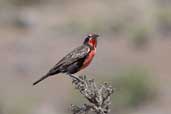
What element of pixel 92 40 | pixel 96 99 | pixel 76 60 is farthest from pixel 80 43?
pixel 96 99

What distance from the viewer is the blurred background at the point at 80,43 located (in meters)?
23.8

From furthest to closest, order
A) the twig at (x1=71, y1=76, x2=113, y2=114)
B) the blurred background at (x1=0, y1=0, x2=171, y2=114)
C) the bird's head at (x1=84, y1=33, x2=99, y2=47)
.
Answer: the blurred background at (x1=0, y1=0, x2=171, y2=114) < the bird's head at (x1=84, y1=33, x2=99, y2=47) < the twig at (x1=71, y1=76, x2=113, y2=114)

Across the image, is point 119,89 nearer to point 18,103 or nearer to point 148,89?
point 148,89

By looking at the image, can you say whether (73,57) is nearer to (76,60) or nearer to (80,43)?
(76,60)

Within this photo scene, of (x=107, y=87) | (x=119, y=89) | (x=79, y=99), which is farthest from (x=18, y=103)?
(x=107, y=87)

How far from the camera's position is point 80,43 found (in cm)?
2786

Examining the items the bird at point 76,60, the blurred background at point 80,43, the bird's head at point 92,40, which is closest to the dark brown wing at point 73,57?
the bird at point 76,60

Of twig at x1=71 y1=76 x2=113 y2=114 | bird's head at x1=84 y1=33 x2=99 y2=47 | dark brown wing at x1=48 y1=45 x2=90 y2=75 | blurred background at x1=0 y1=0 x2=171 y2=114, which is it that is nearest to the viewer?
twig at x1=71 y1=76 x2=113 y2=114

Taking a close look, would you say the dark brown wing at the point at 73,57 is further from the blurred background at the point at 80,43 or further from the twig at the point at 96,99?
the blurred background at the point at 80,43

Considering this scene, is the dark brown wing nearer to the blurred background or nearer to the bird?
the bird

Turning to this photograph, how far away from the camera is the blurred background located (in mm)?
23750

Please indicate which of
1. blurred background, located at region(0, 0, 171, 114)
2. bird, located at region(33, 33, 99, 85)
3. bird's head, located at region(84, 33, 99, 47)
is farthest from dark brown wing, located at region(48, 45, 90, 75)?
blurred background, located at region(0, 0, 171, 114)

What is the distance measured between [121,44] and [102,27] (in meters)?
2.89

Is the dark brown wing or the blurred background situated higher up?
the blurred background
